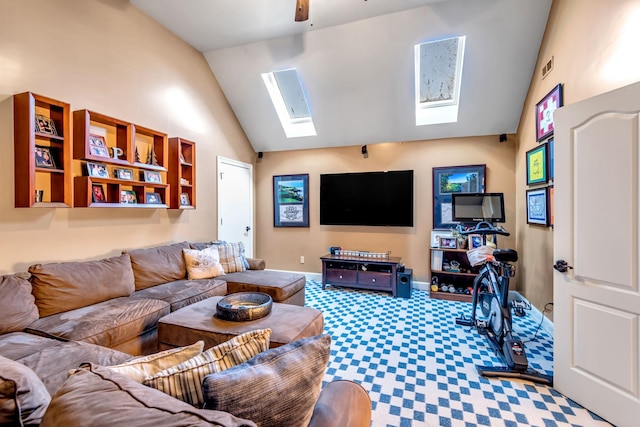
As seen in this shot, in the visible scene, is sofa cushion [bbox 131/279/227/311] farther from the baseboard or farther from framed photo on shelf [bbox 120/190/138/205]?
the baseboard

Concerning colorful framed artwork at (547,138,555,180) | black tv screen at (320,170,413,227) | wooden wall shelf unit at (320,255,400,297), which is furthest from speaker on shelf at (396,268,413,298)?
colorful framed artwork at (547,138,555,180)

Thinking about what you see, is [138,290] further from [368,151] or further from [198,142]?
[368,151]

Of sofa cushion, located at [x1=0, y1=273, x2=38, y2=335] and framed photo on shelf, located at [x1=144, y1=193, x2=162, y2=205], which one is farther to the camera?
framed photo on shelf, located at [x1=144, y1=193, x2=162, y2=205]

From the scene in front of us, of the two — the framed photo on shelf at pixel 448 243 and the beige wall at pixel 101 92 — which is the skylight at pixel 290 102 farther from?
the framed photo on shelf at pixel 448 243

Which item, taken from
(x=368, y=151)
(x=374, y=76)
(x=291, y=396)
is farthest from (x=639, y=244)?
(x=368, y=151)

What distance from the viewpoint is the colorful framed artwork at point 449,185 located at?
4176 millimetres

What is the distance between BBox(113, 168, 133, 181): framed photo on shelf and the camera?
114 inches

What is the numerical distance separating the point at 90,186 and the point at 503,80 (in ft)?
15.3

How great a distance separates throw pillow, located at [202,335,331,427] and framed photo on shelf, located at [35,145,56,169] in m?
2.61

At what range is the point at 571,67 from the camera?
2.57m

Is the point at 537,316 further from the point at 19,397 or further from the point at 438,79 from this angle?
the point at 19,397

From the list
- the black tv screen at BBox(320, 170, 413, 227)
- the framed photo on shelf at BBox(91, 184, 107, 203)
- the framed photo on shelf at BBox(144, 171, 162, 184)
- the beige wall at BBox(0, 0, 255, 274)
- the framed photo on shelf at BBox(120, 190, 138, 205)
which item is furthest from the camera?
the black tv screen at BBox(320, 170, 413, 227)

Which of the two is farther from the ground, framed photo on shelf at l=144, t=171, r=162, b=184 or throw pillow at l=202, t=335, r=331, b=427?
framed photo on shelf at l=144, t=171, r=162, b=184

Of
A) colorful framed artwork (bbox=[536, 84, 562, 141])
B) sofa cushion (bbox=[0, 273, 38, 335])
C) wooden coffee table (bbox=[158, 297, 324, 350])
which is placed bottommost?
wooden coffee table (bbox=[158, 297, 324, 350])
